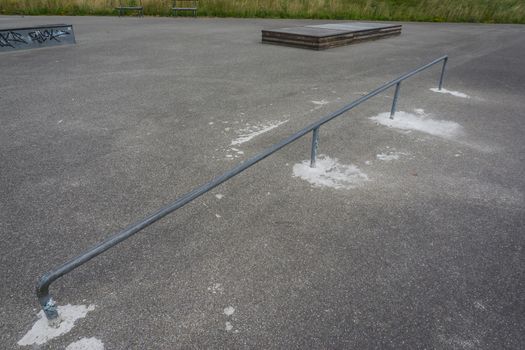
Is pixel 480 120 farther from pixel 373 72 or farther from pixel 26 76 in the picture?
pixel 26 76

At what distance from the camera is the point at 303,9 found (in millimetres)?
20938

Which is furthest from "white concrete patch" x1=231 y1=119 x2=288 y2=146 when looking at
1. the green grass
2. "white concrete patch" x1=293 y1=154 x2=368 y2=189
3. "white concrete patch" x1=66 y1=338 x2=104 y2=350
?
the green grass

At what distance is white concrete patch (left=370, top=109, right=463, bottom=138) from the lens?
613 centimetres

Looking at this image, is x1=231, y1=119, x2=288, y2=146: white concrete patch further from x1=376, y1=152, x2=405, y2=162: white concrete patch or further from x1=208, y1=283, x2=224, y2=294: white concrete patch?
x1=208, y1=283, x2=224, y2=294: white concrete patch

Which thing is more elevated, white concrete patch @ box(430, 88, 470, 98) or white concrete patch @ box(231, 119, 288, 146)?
white concrete patch @ box(430, 88, 470, 98)

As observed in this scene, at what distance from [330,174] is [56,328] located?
10.9ft

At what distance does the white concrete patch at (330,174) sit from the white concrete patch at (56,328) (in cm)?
281

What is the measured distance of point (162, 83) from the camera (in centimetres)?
842

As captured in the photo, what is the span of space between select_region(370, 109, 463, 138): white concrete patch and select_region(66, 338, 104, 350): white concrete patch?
17.9 ft

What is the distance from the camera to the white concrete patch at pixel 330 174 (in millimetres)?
4445

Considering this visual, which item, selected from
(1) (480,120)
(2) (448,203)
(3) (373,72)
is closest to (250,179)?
(2) (448,203)

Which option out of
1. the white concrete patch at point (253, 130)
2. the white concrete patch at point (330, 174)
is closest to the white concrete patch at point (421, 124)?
the white concrete patch at point (253, 130)

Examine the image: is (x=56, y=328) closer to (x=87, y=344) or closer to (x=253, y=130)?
(x=87, y=344)

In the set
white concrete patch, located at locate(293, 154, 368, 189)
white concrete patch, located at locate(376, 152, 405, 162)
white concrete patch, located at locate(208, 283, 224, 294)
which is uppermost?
white concrete patch, located at locate(376, 152, 405, 162)
